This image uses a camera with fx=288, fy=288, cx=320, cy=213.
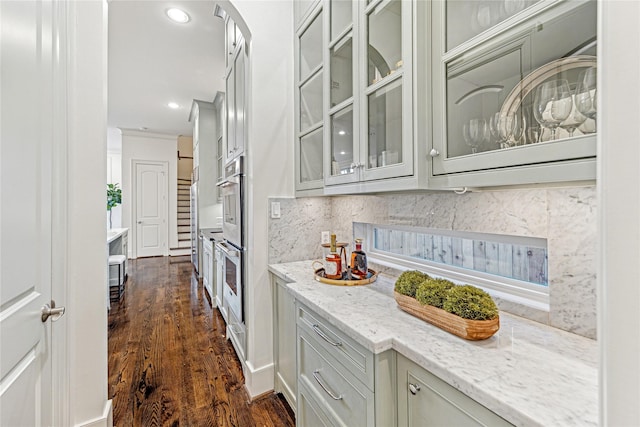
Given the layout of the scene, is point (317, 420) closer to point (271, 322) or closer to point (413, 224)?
point (271, 322)

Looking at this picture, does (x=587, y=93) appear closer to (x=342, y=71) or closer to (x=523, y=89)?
(x=523, y=89)

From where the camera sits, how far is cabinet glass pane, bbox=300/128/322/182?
183 centimetres

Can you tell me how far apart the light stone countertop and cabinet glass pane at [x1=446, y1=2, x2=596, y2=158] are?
0.61 meters

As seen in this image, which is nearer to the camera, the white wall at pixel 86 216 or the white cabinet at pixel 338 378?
the white cabinet at pixel 338 378

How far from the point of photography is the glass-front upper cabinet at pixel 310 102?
5.88 ft

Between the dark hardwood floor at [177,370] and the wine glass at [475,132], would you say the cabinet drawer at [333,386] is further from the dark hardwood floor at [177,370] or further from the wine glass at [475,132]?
the wine glass at [475,132]

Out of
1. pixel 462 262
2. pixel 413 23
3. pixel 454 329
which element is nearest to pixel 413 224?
pixel 462 262

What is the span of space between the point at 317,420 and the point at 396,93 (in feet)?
4.84

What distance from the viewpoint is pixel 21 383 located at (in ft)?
3.03

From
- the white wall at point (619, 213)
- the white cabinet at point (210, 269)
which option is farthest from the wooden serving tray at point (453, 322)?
the white cabinet at point (210, 269)

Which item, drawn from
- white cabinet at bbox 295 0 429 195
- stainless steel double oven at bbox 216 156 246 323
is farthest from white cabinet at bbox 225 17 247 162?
white cabinet at bbox 295 0 429 195

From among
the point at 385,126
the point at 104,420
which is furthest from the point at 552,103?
the point at 104,420

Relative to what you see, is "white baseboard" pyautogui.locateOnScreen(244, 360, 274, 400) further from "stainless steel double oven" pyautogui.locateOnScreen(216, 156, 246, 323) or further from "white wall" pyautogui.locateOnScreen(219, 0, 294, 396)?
"stainless steel double oven" pyautogui.locateOnScreen(216, 156, 246, 323)

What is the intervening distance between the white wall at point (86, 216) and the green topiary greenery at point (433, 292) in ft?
5.32
